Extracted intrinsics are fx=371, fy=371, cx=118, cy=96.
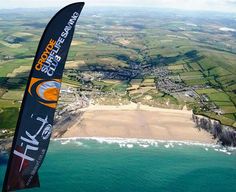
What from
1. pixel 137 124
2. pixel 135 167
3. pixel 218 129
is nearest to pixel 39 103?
pixel 135 167

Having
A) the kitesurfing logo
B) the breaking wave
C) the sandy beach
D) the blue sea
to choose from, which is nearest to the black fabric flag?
the kitesurfing logo

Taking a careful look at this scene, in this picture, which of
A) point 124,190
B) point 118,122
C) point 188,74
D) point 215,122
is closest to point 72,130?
point 118,122

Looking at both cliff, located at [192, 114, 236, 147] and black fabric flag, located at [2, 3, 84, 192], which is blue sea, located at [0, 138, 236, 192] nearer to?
cliff, located at [192, 114, 236, 147]

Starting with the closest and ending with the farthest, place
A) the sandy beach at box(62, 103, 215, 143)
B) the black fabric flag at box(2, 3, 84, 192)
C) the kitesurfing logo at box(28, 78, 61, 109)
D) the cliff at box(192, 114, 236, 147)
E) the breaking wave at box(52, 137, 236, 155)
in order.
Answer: the black fabric flag at box(2, 3, 84, 192), the kitesurfing logo at box(28, 78, 61, 109), the breaking wave at box(52, 137, 236, 155), the cliff at box(192, 114, 236, 147), the sandy beach at box(62, 103, 215, 143)

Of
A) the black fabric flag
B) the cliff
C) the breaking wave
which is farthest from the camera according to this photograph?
the cliff

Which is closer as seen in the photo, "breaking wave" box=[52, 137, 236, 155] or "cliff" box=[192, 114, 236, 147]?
"breaking wave" box=[52, 137, 236, 155]

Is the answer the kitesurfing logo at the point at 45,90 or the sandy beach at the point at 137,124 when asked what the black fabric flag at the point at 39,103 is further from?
the sandy beach at the point at 137,124
